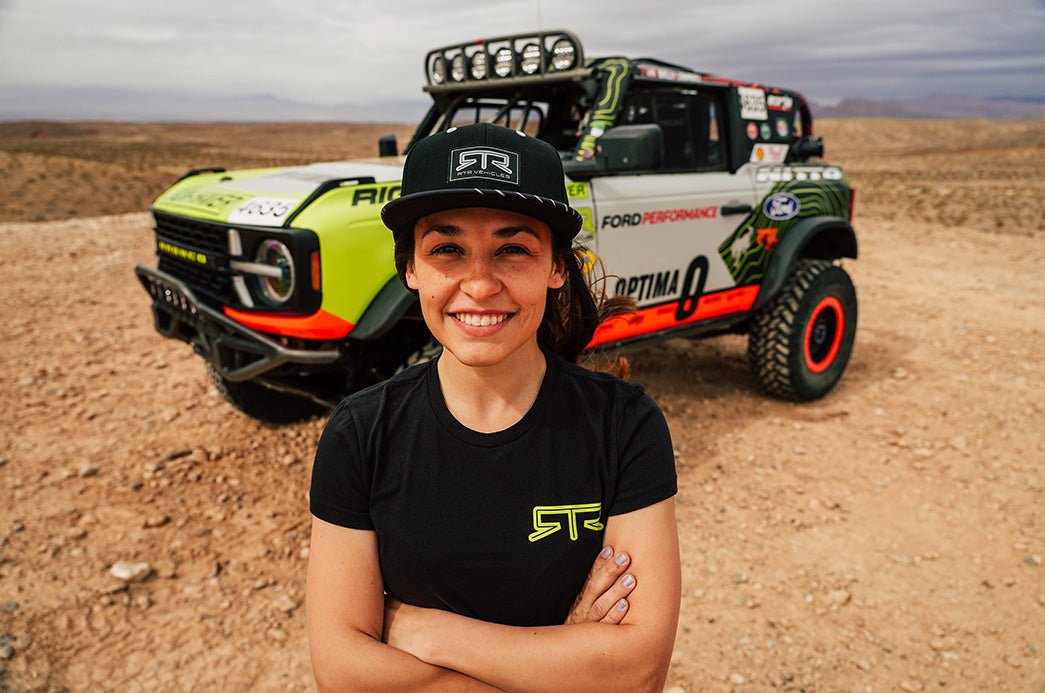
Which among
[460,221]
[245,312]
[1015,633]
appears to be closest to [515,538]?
[460,221]

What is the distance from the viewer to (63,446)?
4109mm

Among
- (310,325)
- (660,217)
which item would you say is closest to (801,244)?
(660,217)

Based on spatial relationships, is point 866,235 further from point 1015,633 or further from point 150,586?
point 150,586

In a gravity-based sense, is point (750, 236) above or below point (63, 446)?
above

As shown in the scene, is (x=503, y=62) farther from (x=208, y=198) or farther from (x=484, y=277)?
(x=484, y=277)

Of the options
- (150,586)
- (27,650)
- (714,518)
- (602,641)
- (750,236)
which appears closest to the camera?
(602,641)

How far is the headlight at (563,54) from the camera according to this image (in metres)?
3.89

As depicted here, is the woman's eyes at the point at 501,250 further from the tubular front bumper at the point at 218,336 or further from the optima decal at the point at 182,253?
the optima decal at the point at 182,253

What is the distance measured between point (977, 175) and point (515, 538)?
103 ft

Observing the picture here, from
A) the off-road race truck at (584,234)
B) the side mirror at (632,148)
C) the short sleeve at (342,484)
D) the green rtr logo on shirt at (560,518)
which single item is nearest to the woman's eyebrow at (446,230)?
the short sleeve at (342,484)

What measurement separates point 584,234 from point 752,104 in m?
1.94

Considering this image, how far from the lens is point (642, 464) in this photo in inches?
56.2

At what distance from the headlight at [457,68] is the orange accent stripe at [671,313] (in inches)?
71.5

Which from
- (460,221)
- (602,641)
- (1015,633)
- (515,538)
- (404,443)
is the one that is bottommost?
(1015,633)
